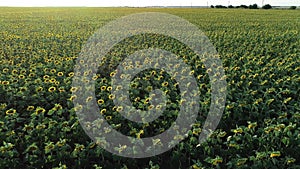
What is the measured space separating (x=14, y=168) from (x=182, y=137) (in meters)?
1.76

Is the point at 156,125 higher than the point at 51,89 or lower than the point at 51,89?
lower

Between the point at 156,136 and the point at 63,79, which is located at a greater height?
the point at 63,79

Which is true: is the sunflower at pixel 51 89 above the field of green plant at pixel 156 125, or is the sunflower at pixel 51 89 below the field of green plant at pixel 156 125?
above

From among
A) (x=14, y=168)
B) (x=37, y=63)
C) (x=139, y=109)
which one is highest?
(x=37, y=63)

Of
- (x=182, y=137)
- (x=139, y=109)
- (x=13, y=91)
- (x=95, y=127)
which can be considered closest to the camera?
(x=182, y=137)

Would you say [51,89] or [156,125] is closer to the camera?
[156,125]

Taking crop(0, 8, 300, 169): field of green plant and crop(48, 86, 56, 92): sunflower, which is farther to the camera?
crop(48, 86, 56, 92): sunflower

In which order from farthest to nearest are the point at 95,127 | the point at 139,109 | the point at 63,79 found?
the point at 63,79
the point at 139,109
the point at 95,127

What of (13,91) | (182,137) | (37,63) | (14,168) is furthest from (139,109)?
(37,63)

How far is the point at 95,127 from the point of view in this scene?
146 inches

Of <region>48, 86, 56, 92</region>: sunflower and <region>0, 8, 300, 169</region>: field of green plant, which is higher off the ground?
<region>48, 86, 56, 92</region>: sunflower

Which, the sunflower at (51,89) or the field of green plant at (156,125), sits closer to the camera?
the field of green plant at (156,125)

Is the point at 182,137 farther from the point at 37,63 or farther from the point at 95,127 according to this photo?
the point at 37,63

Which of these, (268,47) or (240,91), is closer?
(240,91)
